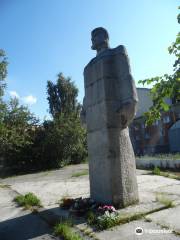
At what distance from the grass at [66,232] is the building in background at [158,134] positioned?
892 inches

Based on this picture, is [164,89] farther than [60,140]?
No

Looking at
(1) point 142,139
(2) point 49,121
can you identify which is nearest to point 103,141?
(2) point 49,121

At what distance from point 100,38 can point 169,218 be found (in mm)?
3591

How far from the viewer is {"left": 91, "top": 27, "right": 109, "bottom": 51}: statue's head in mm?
4980

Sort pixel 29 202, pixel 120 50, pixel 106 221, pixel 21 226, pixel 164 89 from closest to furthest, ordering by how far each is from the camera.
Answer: pixel 164 89
pixel 106 221
pixel 21 226
pixel 120 50
pixel 29 202

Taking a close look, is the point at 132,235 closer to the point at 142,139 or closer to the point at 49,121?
the point at 49,121

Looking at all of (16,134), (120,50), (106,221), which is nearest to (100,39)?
(120,50)

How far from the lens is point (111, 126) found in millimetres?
4457

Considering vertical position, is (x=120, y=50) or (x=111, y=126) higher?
(x=120, y=50)

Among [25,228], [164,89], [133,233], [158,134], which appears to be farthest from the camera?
[158,134]

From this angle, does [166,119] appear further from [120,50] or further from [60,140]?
[120,50]

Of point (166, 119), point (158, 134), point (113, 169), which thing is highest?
point (166, 119)

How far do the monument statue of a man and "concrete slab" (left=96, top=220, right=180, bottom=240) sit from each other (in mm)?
867

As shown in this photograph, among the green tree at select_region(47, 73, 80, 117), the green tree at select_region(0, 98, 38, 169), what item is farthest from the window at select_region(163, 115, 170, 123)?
the green tree at select_region(0, 98, 38, 169)
